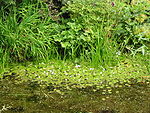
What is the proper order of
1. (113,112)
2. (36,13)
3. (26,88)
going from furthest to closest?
(36,13), (26,88), (113,112)

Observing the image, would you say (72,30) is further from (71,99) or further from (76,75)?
(71,99)

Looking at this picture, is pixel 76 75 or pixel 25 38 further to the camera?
pixel 25 38

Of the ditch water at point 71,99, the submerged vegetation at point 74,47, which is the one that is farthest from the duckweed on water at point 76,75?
the ditch water at point 71,99

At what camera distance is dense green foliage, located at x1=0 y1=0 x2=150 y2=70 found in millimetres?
4836

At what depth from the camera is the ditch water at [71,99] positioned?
3291 mm

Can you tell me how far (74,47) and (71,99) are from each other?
61.2 inches

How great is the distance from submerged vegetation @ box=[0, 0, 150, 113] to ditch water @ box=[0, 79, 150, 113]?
3cm

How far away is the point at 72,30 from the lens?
16.5ft

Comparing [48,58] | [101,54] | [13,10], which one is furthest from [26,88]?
[13,10]

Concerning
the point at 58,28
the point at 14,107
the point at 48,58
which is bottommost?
the point at 14,107

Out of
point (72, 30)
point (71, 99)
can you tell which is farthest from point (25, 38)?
point (71, 99)

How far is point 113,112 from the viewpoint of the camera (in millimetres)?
3215

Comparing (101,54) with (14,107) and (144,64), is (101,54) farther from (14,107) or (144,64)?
(14,107)

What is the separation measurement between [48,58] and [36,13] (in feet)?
2.90
